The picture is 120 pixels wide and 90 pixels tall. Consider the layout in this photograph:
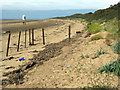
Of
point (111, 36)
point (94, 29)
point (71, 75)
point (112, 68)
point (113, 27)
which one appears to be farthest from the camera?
point (94, 29)

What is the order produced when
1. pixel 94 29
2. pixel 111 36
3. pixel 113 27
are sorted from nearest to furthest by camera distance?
pixel 111 36 → pixel 113 27 → pixel 94 29

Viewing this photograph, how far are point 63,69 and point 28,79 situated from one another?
5.47ft

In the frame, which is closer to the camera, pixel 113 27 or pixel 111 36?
pixel 111 36

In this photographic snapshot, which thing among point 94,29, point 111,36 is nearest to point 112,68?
point 111,36

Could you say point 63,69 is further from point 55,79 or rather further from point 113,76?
point 113,76

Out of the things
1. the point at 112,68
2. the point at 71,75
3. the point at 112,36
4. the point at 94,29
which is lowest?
the point at 71,75

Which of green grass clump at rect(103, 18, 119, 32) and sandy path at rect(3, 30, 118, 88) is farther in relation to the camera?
green grass clump at rect(103, 18, 119, 32)

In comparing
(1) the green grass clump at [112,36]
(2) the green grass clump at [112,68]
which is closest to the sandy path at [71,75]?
(2) the green grass clump at [112,68]

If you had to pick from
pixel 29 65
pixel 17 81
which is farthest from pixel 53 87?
pixel 29 65

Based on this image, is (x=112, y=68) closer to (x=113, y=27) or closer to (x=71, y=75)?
(x=71, y=75)

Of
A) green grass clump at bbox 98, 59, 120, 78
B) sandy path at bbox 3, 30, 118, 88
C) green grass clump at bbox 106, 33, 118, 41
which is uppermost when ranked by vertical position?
green grass clump at bbox 106, 33, 118, 41

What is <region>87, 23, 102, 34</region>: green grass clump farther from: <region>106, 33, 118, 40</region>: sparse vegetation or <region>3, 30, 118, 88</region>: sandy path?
<region>3, 30, 118, 88</region>: sandy path

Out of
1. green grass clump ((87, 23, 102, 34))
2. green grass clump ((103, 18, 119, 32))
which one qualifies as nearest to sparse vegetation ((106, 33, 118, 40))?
green grass clump ((103, 18, 119, 32))

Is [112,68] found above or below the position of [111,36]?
below
